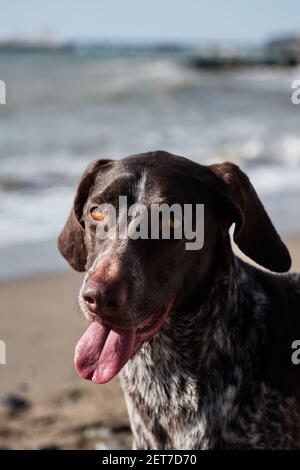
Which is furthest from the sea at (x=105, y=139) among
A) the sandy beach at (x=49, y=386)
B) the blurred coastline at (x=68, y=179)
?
the sandy beach at (x=49, y=386)

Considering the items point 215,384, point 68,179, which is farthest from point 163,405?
point 68,179

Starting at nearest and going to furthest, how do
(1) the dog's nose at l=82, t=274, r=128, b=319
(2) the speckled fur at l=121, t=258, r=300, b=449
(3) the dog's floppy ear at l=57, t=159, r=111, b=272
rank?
1. (1) the dog's nose at l=82, t=274, r=128, b=319
2. (2) the speckled fur at l=121, t=258, r=300, b=449
3. (3) the dog's floppy ear at l=57, t=159, r=111, b=272

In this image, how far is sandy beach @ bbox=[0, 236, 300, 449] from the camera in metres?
4.81

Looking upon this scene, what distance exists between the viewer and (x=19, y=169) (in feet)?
41.6

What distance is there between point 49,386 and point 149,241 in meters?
2.57

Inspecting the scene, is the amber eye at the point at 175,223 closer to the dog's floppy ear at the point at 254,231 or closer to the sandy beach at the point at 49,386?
the dog's floppy ear at the point at 254,231

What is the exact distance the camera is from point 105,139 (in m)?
16.5

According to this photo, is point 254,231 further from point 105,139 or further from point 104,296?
point 105,139

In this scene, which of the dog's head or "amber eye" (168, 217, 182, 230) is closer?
the dog's head

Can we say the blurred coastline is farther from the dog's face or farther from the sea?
the dog's face

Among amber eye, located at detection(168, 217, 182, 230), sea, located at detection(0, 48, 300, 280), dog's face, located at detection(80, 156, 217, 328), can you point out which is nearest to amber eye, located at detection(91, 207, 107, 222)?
dog's face, located at detection(80, 156, 217, 328)

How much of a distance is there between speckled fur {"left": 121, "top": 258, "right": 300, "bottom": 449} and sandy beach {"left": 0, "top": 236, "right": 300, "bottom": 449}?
1.13 meters

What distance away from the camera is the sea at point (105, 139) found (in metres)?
9.20
